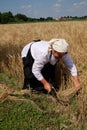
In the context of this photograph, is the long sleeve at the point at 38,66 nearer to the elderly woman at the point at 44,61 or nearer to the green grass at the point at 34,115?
the elderly woman at the point at 44,61

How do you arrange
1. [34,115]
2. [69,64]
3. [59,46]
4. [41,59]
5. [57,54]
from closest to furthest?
[34,115]
[59,46]
[57,54]
[41,59]
[69,64]

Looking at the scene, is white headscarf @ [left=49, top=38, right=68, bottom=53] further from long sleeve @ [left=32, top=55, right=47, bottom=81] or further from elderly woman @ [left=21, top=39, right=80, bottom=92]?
long sleeve @ [left=32, top=55, right=47, bottom=81]

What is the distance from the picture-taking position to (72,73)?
4.51 meters

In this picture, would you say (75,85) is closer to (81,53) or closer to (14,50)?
(81,53)

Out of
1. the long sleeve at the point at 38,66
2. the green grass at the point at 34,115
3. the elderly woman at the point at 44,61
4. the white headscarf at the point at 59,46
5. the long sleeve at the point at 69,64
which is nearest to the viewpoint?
the green grass at the point at 34,115

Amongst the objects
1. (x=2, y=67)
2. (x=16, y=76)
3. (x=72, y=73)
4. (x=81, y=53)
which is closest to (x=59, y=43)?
(x=72, y=73)

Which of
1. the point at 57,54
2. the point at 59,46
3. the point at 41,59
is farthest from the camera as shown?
the point at 41,59

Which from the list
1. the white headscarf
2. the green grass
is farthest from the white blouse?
the green grass

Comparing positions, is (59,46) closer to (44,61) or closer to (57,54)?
(57,54)

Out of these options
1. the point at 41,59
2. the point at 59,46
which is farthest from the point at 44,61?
the point at 59,46

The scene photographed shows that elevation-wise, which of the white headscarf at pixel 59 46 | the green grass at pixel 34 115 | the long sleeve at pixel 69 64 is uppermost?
the white headscarf at pixel 59 46

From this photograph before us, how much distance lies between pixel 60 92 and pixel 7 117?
38.9 inches

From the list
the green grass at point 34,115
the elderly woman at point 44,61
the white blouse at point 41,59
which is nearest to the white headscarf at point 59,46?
the elderly woman at point 44,61

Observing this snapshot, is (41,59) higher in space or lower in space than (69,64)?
higher
